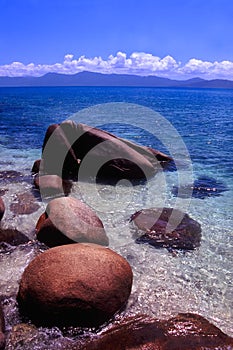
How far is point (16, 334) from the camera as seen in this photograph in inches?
160

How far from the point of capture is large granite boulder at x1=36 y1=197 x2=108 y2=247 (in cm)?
594

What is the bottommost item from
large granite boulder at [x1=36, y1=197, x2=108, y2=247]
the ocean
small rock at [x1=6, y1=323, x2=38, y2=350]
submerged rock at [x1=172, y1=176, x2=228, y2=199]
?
small rock at [x1=6, y1=323, x2=38, y2=350]

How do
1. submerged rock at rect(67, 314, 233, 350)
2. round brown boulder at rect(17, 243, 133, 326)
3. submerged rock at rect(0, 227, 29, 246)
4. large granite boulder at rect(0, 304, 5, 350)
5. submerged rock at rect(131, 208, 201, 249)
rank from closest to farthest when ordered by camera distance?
submerged rock at rect(67, 314, 233, 350) < large granite boulder at rect(0, 304, 5, 350) < round brown boulder at rect(17, 243, 133, 326) < submerged rock at rect(0, 227, 29, 246) < submerged rock at rect(131, 208, 201, 249)

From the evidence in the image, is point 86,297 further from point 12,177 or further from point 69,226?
point 12,177

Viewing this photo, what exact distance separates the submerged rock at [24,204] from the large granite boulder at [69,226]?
168cm

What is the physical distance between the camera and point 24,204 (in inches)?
335

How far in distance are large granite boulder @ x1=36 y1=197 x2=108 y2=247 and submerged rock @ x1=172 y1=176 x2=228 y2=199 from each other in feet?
12.8

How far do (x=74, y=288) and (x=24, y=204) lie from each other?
4832 millimetres

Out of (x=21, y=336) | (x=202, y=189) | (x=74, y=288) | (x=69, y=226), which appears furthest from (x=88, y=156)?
(x=21, y=336)

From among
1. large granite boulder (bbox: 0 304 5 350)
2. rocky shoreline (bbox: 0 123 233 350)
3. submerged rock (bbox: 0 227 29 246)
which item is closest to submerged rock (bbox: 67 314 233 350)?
rocky shoreline (bbox: 0 123 233 350)

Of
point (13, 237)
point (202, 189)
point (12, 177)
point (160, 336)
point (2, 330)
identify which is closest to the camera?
point (160, 336)

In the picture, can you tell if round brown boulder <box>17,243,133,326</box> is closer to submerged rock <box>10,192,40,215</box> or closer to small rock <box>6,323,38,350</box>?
small rock <box>6,323,38,350</box>

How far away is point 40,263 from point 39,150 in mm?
11881

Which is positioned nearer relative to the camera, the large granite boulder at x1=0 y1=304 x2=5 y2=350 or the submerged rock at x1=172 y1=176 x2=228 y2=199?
the large granite boulder at x1=0 y1=304 x2=5 y2=350
